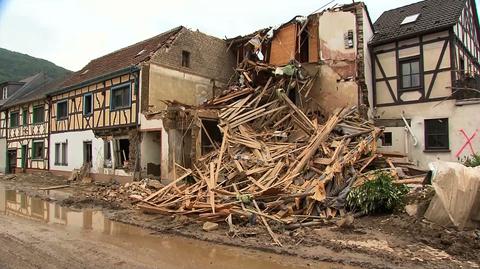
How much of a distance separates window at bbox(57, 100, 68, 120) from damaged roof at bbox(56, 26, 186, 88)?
114 centimetres

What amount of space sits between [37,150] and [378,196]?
82.7ft

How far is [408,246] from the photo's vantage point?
7.72 m

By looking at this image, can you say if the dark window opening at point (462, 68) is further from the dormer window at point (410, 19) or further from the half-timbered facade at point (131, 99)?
the half-timbered facade at point (131, 99)

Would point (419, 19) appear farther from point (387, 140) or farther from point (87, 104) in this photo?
point (87, 104)

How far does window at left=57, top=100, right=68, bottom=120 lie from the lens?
24828 millimetres

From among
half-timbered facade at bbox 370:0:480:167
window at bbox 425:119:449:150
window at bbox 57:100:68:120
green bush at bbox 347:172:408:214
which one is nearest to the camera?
green bush at bbox 347:172:408:214

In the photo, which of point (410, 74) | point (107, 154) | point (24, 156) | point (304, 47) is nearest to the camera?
point (410, 74)

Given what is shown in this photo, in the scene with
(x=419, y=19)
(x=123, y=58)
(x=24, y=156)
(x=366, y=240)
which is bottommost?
(x=366, y=240)

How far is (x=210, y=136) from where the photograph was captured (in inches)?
689

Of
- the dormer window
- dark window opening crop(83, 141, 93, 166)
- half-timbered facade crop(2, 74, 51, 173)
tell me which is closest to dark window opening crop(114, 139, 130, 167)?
dark window opening crop(83, 141, 93, 166)

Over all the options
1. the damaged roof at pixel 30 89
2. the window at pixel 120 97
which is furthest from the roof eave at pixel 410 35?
the damaged roof at pixel 30 89

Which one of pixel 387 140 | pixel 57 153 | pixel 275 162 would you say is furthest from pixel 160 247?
pixel 57 153

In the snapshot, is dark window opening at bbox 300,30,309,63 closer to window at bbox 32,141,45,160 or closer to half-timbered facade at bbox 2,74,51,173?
half-timbered facade at bbox 2,74,51,173

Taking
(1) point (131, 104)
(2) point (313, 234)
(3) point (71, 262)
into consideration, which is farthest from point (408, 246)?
(1) point (131, 104)
